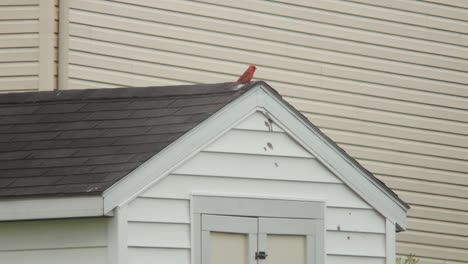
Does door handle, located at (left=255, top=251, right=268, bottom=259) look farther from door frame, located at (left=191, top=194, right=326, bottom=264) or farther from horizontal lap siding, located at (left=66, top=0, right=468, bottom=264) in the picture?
horizontal lap siding, located at (left=66, top=0, right=468, bottom=264)

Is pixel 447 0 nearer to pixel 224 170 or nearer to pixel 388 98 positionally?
pixel 388 98

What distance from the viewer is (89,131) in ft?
28.8

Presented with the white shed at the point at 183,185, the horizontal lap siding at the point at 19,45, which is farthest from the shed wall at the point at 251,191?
the horizontal lap siding at the point at 19,45

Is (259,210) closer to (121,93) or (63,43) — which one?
(121,93)

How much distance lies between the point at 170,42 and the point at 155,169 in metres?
4.10

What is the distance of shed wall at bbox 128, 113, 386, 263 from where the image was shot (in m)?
8.09

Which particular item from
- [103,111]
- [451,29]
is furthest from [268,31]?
[103,111]

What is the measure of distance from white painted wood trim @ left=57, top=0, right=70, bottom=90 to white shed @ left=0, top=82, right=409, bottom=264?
5.75 ft

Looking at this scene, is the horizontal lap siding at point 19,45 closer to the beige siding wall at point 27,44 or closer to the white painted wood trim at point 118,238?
the beige siding wall at point 27,44

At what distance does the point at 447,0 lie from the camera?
14.3 metres

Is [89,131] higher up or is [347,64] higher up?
[347,64]

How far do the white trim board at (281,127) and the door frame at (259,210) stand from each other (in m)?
0.32

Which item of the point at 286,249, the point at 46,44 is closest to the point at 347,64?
the point at 46,44

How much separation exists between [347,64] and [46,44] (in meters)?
3.78
